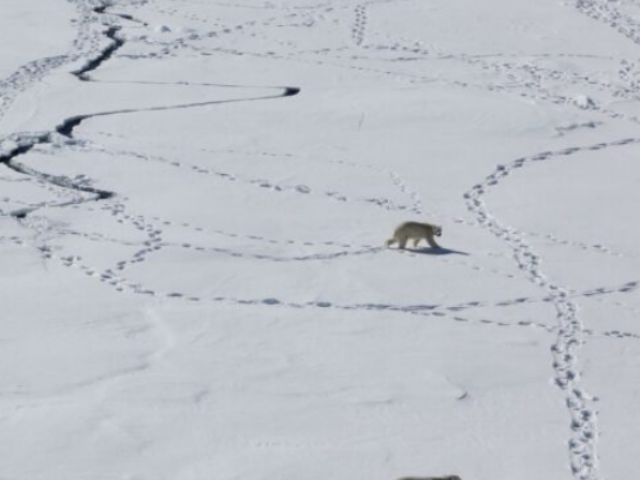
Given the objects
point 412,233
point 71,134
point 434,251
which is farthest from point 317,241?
point 71,134

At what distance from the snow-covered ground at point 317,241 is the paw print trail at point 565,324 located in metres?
0.03

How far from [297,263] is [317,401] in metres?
2.33

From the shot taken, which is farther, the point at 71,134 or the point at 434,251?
the point at 71,134

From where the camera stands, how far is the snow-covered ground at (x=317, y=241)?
25.9 ft

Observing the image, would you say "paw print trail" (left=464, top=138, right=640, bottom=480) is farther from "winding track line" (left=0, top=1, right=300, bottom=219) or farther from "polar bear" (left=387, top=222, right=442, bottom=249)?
"winding track line" (left=0, top=1, right=300, bottom=219)

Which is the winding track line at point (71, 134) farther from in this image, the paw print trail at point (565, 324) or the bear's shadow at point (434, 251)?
the paw print trail at point (565, 324)

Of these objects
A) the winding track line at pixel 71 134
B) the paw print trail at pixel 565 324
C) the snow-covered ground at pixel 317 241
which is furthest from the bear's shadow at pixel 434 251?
the winding track line at pixel 71 134

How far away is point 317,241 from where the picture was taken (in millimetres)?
10984

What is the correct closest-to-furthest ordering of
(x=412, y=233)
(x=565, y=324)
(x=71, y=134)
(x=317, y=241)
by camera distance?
(x=565, y=324), (x=412, y=233), (x=317, y=241), (x=71, y=134)

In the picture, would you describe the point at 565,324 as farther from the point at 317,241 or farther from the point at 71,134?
the point at 71,134

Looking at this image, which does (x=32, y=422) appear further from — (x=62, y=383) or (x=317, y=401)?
(x=317, y=401)

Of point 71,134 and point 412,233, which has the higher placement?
point 412,233

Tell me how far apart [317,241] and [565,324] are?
209cm

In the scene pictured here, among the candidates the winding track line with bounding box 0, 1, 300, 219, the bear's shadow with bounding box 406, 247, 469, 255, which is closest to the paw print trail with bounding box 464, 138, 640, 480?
the bear's shadow with bounding box 406, 247, 469, 255
